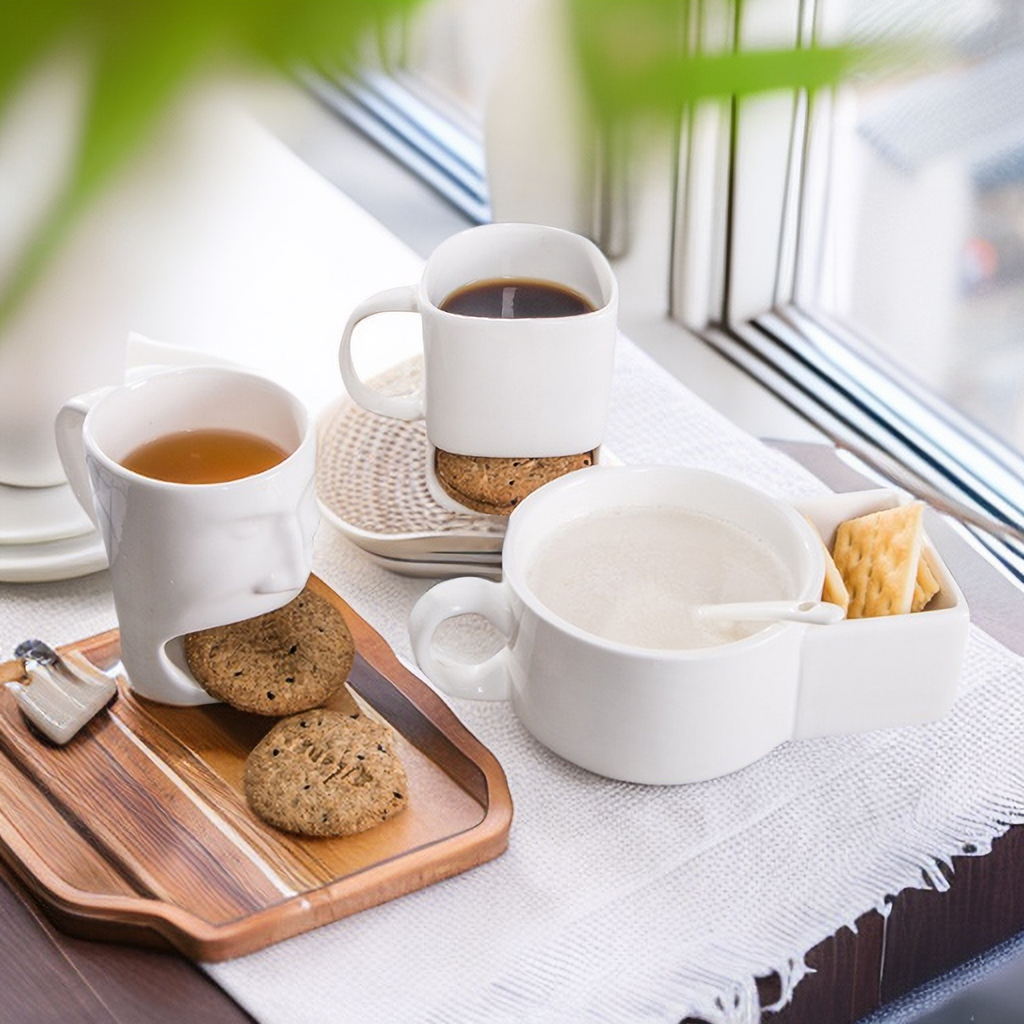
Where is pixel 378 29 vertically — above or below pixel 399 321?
above

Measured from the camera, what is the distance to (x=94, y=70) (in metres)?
0.13

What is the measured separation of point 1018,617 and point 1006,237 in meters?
0.25

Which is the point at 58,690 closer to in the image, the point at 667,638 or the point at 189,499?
the point at 189,499

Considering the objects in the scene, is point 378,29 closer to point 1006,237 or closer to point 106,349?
point 106,349

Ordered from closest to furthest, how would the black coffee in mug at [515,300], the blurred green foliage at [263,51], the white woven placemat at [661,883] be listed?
the blurred green foliage at [263,51] < the white woven placemat at [661,883] < the black coffee in mug at [515,300]

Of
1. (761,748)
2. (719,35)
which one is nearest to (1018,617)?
(761,748)

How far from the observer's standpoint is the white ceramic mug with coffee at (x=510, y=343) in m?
0.60

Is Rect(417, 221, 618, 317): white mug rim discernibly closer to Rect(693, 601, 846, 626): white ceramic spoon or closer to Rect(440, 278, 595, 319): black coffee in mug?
Rect(440, 278, 595, 319): black coffee in mug

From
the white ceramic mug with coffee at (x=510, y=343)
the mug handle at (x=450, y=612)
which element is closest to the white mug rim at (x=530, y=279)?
the white ceramic mug with coffee at (x=510, y=343)

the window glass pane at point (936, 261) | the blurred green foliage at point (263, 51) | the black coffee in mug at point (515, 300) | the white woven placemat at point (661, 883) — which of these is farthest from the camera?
the window glass pane at point (936, 261)

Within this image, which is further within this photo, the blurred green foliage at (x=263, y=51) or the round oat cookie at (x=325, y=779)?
the round oat cookie at (x=325, y=779)

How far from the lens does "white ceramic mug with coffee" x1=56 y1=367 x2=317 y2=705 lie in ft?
1.78

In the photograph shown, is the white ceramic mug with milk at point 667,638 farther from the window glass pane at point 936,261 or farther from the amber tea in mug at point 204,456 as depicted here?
the window glass pane at point 936,261

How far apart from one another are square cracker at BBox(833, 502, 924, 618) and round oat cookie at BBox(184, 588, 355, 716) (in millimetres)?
203
